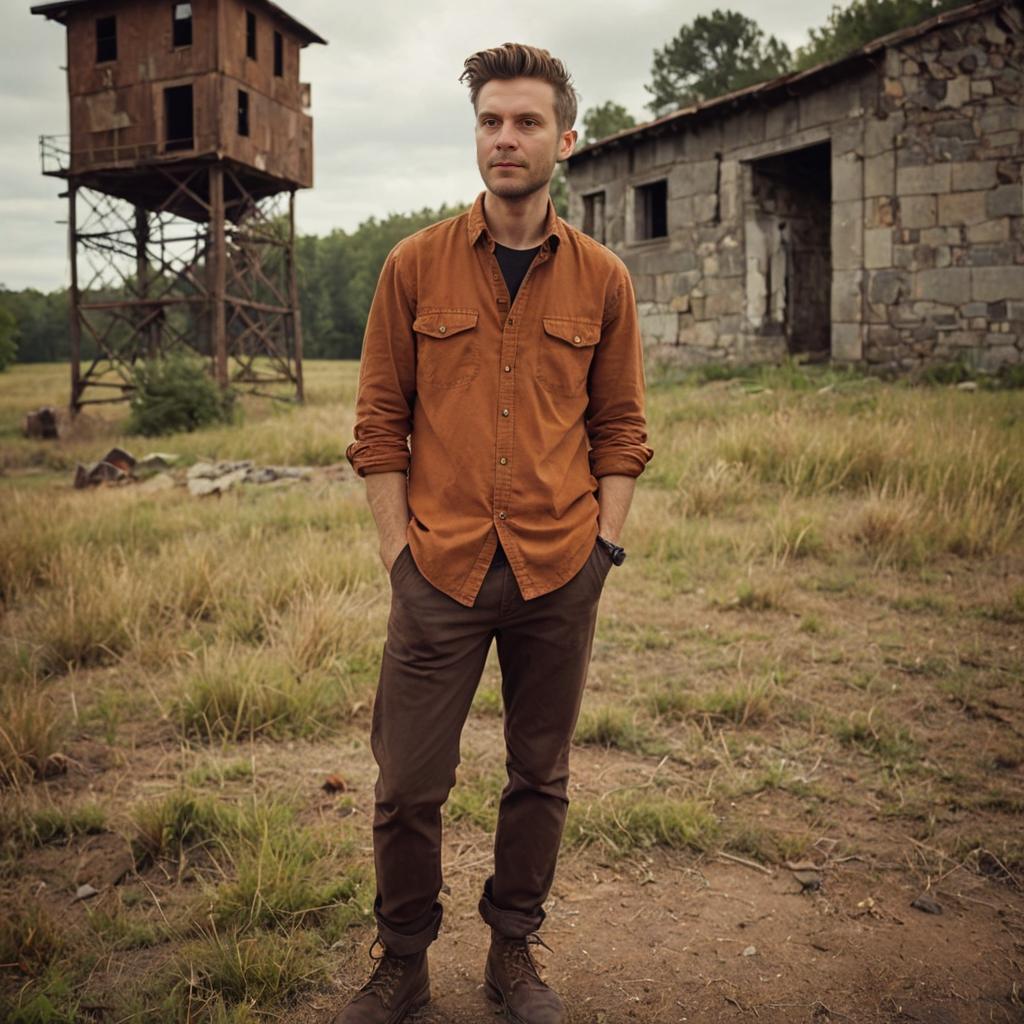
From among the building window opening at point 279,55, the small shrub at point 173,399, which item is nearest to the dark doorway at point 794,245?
the small shrub at point 173,399

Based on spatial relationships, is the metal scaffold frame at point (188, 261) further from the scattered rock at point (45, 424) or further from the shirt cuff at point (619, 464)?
the shirt cuff at point (619, 464)

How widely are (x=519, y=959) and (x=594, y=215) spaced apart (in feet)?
53.1

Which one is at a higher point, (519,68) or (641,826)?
(519,68)

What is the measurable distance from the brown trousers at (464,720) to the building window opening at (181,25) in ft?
59.0

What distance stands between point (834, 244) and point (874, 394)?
297 centimetres

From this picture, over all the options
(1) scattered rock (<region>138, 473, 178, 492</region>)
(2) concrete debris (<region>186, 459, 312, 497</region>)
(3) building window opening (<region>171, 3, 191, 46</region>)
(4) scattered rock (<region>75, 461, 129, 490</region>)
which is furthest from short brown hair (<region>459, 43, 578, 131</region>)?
(3) building window opening (<region>171, 3, 191, 46</region>)

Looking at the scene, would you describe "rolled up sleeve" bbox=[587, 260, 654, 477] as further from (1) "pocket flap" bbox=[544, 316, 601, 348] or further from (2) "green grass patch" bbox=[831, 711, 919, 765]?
(2) "green grass patch" bbox=[831, 711, 919, 765]

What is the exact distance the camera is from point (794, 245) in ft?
47.5

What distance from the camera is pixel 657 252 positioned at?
607 inches

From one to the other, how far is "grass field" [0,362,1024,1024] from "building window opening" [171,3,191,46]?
1285 centimetres

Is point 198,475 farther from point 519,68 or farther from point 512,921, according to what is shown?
point 519,68

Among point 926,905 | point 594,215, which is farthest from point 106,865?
point 594,215

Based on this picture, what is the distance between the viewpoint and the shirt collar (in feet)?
7.31

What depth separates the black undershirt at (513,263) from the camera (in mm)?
2244
